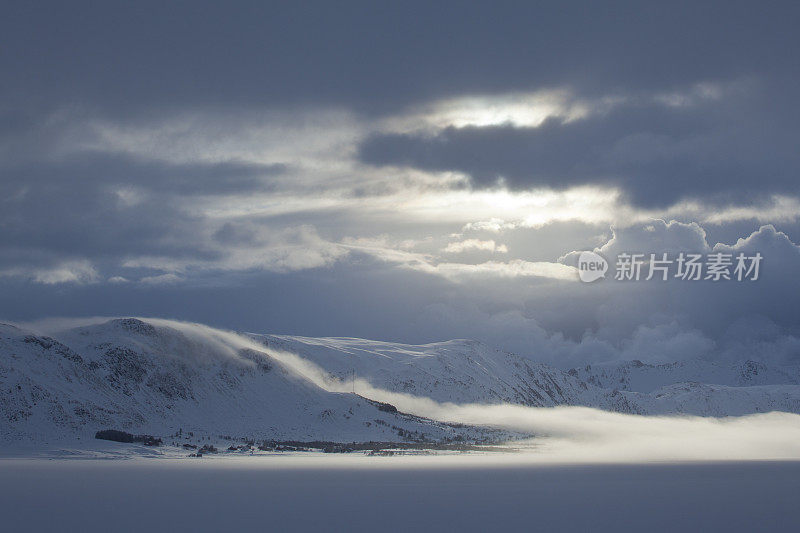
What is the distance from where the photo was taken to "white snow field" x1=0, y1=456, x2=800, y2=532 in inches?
2489

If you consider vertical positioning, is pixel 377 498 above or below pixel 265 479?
above

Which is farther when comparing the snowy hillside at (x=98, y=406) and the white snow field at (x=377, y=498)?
the snowy hillside at (x=98, y=406)

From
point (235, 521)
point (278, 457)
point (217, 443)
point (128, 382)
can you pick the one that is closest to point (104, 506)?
point (235, 521)

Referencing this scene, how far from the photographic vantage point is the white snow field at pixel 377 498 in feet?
207

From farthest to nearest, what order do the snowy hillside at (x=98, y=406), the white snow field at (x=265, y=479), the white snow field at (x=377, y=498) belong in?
1. the snowy hillside at (x=98, y=406)
2. the white snow field at (x=265, y=479)
3. the white snow field at (x=377, y=498)

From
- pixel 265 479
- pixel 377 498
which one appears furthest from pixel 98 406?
pixel 377 498

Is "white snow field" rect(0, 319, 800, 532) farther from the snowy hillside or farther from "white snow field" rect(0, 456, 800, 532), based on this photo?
the snowy hillside

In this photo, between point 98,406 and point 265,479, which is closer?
point 265,479

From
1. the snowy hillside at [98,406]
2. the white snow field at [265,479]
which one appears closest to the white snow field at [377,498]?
the white snow field at [265,479]

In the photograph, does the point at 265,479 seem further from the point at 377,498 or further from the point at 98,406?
the point at 98,406

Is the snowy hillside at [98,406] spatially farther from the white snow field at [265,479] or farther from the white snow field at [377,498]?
the white snow field at [377,498]

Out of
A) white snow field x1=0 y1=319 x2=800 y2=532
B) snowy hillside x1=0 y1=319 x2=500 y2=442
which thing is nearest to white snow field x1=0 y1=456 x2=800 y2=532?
white snow field x1=0 y1=319 x2=800 y2=532

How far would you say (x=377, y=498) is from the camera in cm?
8119

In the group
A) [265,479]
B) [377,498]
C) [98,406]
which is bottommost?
[265,479]
